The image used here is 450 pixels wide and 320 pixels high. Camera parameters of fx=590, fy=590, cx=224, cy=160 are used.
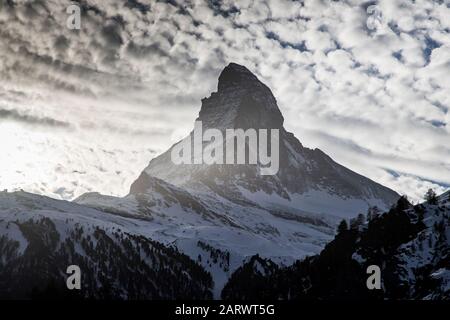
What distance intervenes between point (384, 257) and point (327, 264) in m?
27.1

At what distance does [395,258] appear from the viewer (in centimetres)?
16750

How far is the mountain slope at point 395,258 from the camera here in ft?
514

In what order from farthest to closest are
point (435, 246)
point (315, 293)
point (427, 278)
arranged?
point (315, 293) → point (435, 246) → point (427, 278)

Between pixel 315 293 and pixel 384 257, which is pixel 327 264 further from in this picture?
pixel 384 257

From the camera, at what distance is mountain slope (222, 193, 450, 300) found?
15675 cm
